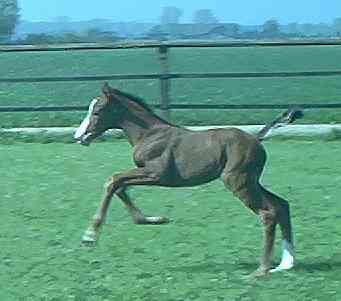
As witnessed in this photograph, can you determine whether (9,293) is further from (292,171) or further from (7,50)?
(7,50)

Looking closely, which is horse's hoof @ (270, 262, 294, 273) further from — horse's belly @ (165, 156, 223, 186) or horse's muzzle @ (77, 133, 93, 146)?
horse's muzzle @ (77, 133, 93, 146)

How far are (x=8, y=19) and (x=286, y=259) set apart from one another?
15.8 m

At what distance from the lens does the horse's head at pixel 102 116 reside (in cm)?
664

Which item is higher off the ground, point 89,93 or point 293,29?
→ point 293,29

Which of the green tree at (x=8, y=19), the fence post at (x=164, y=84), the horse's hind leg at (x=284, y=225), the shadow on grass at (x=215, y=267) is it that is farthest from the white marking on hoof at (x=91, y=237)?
the green tree at (x=8, y=19)

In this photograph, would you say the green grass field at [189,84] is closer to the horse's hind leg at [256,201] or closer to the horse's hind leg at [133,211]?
the horse's hind leg at [133,211]

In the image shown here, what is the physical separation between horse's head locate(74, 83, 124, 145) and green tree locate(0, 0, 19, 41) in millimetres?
13938

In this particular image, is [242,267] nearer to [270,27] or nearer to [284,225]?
[284,225]

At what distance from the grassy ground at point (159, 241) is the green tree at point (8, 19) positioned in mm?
9377

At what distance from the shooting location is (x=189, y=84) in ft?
84.7

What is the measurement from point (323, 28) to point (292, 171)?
1256 cm

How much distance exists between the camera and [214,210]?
29.2 ft

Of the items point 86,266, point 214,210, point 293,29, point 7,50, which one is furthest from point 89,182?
point 293,29

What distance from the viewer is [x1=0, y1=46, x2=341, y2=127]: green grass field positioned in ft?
53.8
